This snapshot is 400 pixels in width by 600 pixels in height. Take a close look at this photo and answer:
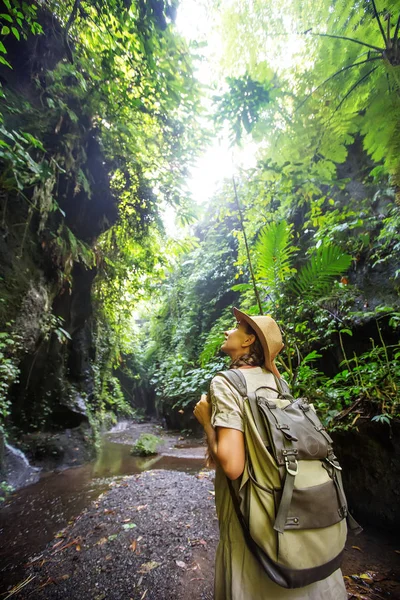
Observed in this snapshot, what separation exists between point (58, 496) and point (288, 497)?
5.29 metres

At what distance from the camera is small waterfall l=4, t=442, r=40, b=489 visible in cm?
503

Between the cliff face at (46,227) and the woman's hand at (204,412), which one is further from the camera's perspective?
the cliff face at (46,227)

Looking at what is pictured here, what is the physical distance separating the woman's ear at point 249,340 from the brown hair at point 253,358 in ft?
0.04

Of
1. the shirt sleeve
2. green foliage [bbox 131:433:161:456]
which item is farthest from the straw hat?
green foliage [bbox 131:433:161:456]

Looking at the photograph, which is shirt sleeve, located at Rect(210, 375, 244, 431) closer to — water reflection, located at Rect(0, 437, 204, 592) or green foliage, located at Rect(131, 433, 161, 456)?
water reflection, located at Rect(0, 437, 204, 592)

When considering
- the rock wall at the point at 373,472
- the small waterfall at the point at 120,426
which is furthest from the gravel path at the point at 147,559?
the small waterfall at the point at 120,426

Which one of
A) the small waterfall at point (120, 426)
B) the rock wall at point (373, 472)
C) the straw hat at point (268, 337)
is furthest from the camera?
the small waterfall at point (120, 426)

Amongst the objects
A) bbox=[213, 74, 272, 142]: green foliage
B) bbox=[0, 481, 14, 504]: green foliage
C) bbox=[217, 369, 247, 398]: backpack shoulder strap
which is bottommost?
bbox=[0, 481, 14, 504]: green foliage

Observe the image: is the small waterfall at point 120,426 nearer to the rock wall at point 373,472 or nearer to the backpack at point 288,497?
the rock wall at point 373,472

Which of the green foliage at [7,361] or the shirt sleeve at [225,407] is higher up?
the green foliage at [7,361]

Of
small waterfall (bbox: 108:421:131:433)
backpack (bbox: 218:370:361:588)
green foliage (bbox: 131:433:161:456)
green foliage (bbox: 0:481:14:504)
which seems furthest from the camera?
small waterfall (bbox: 108:421:131:433)

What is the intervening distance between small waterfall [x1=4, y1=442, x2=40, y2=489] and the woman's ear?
239 inches

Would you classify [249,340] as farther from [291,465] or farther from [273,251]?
[273,251]

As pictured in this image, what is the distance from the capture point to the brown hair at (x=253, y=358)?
5.36 ft
